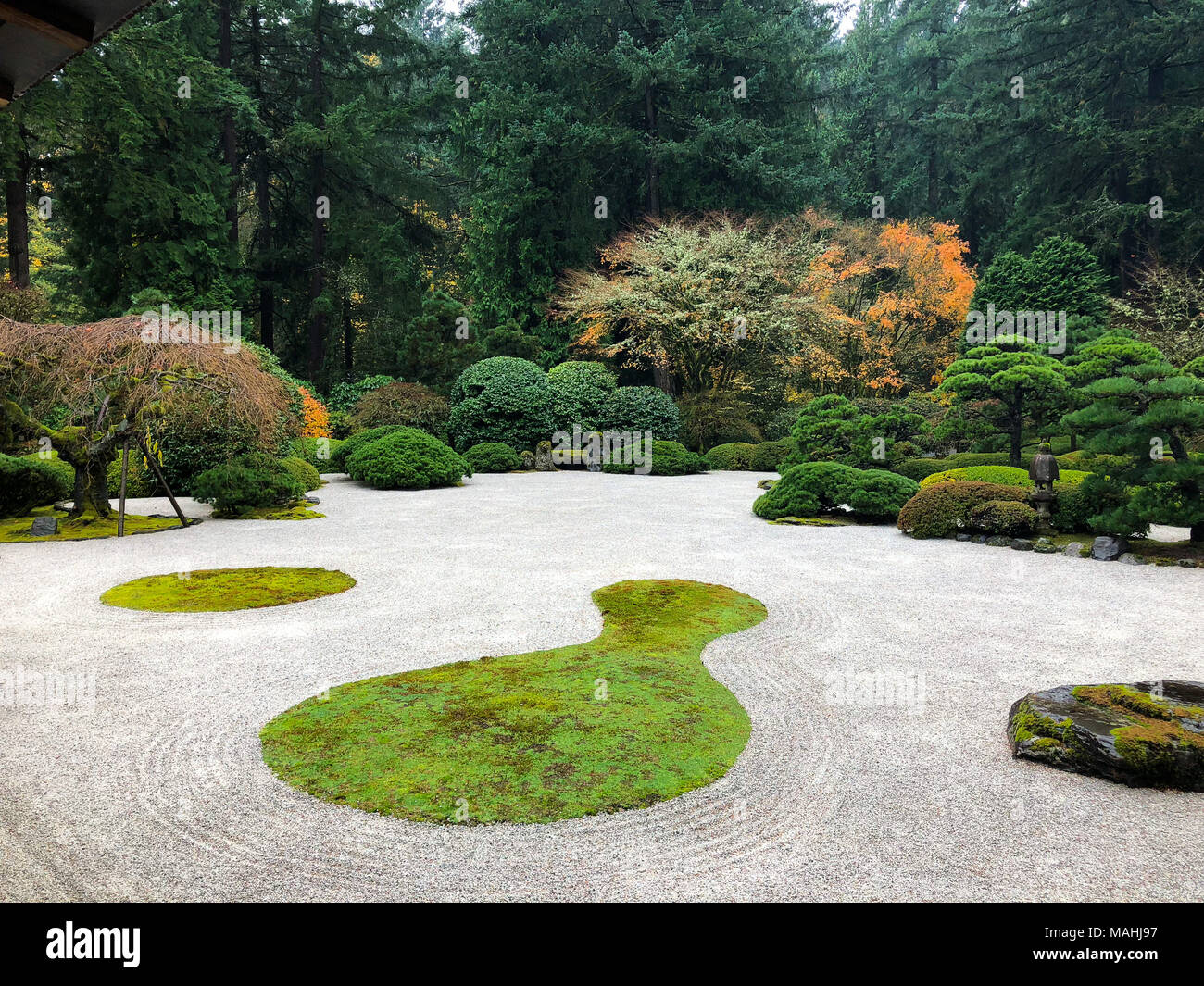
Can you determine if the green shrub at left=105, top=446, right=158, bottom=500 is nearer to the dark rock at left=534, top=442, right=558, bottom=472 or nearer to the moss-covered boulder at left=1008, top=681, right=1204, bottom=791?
the dark rock at left=534, top=442, right=558, bottom=472

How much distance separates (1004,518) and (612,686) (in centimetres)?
643

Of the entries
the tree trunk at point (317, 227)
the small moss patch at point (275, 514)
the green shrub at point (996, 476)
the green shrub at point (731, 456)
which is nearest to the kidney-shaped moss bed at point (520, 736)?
the small moss patch at point (275, 514)

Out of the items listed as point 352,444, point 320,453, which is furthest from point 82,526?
point 352,444

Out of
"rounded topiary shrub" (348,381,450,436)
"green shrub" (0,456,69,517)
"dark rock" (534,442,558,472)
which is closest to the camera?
"green shrub" (0,456,69,517)

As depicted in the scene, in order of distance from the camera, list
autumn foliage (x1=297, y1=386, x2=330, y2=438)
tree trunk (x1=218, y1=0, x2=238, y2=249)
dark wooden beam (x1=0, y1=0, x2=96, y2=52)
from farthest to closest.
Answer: tree trunk (x1=218, y1=0, x2=238, y2=249), autumn foliage (x1=297, y1=386, x2=330, y2=438), dark wooden beam (x1=0, y1=0, x2=96, y2=52)

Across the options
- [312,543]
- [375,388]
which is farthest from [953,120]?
[312,543]

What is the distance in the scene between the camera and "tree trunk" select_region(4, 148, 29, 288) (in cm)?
1662

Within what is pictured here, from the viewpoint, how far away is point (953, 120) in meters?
28.5

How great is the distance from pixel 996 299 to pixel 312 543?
21.0 m

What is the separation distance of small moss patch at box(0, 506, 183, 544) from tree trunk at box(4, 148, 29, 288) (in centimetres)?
955

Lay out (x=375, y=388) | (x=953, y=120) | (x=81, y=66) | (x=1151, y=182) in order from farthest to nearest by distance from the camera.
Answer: (x=953, y=120) < (x=1151, y=182) < (x=375, y=388) < (x=81, y=66)

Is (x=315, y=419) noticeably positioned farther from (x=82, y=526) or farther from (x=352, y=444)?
(x=82, y=526)

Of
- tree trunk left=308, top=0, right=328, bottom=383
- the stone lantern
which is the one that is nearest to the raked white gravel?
the stone lantern
